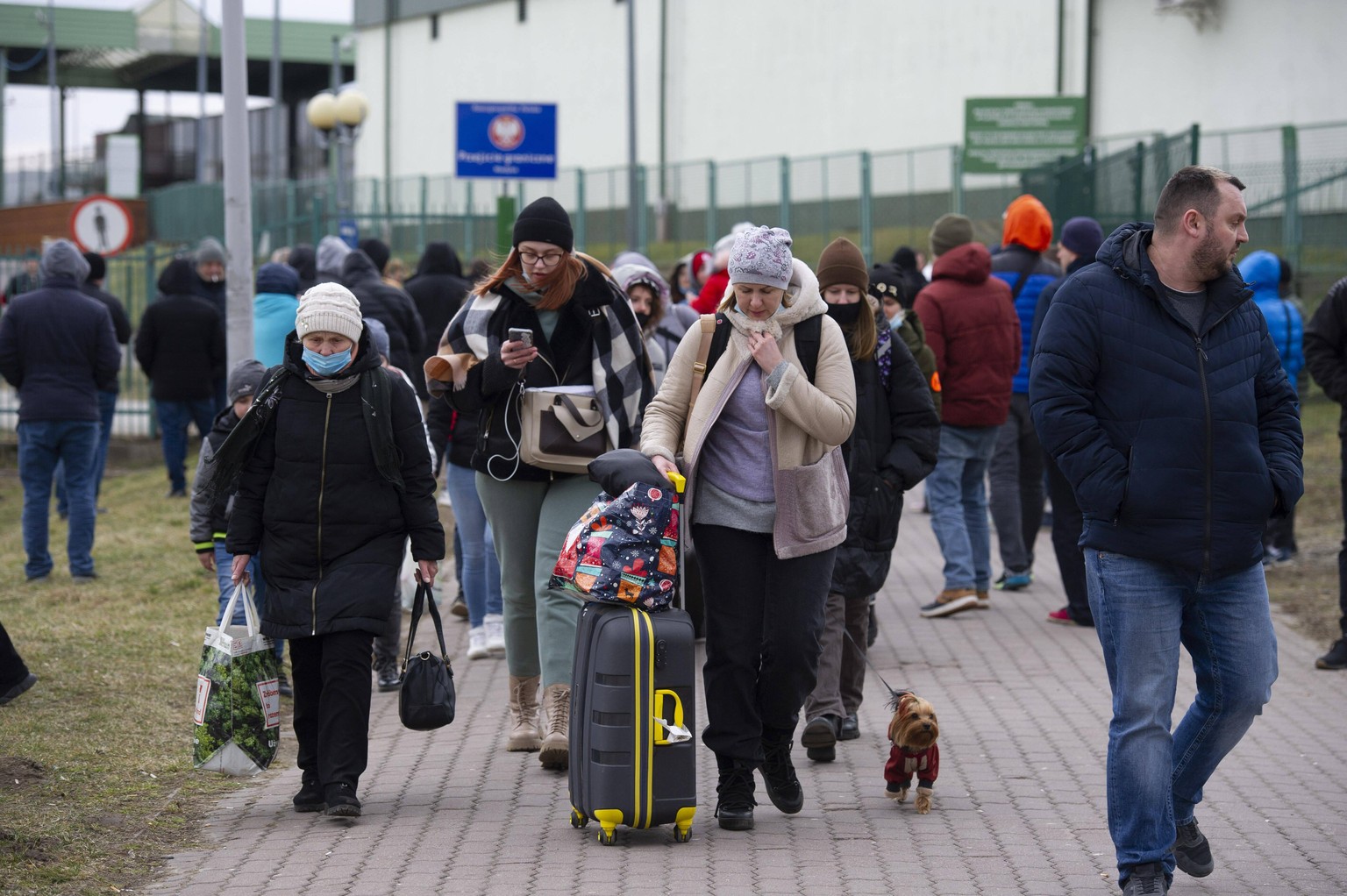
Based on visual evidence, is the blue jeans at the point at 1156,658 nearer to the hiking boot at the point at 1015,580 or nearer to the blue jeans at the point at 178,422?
the hiking boot at the point at 1015,580

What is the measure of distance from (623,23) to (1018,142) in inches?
849

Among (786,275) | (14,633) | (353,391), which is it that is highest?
(786,275)

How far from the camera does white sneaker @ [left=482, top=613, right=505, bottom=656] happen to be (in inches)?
351

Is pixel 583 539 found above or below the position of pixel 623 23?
below

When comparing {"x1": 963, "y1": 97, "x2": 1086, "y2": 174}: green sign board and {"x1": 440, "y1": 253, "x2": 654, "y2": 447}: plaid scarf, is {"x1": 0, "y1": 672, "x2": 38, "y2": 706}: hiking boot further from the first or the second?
{"x1": 963, "y1": 97, "x2": 1086, "y2": 174}: green sign board

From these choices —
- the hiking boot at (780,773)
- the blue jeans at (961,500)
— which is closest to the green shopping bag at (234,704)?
the hiking boot at (780,773)

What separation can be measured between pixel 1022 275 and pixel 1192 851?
5.81m

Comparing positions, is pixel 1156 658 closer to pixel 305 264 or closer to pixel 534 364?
pixel 534 364

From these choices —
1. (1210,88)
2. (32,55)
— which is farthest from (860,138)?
(32,55)

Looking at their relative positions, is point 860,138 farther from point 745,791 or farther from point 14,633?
point 745,791

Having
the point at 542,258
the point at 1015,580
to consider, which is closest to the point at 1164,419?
the point at 542,258

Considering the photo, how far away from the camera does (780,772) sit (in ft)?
19.0

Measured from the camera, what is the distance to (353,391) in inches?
232

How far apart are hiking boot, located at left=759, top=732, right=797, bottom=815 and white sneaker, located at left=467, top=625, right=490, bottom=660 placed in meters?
3.26
